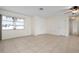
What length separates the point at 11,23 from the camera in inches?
273

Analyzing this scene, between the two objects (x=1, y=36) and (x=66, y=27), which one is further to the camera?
(x=66, y=27)

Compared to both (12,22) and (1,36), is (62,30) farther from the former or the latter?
(1,36)

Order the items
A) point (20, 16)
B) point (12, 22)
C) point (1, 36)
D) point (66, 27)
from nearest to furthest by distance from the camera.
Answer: point (1, 36), point (12, 22), point (20, 16), point (66, 27)

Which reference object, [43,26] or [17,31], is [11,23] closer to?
[17,31]

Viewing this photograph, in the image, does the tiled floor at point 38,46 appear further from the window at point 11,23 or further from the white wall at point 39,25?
the white wall at point 39,25

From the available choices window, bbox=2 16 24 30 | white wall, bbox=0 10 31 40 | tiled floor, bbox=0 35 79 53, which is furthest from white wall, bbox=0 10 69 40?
tiled floor, bbox=0 35 79 53

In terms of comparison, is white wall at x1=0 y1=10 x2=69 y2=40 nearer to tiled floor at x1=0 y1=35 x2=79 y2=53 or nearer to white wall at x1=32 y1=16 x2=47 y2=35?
white wall at x1=32 y1=16 x2=47 y2=35

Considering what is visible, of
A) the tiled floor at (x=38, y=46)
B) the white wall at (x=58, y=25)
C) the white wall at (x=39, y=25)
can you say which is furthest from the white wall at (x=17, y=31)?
the white wall at (x=58, y=25)

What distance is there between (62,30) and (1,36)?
572cm

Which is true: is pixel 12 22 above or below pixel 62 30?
Answer: above

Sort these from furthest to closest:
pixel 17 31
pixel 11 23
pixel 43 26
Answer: pixel 43 26
pixel 17 31
pixel 11 23

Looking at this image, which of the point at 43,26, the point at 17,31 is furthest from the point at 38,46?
the point at 43,26
